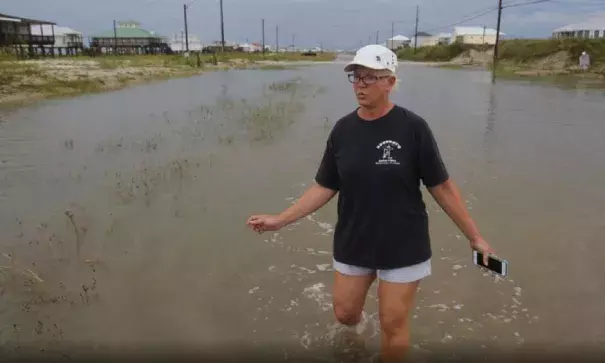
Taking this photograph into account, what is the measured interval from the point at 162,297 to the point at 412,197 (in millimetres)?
2681

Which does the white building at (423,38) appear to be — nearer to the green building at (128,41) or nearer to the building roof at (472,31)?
the building roof at (472,31)

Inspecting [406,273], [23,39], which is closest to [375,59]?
[406,273]

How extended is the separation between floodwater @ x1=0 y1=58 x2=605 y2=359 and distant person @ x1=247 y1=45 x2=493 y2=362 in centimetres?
99

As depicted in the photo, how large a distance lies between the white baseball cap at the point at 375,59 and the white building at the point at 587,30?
8186 cm

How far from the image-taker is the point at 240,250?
6.01 meters

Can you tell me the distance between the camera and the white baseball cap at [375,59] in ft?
10.1

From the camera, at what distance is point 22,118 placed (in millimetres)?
16031

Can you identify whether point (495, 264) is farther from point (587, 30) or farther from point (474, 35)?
point (474, 35)

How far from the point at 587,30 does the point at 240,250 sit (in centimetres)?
8592

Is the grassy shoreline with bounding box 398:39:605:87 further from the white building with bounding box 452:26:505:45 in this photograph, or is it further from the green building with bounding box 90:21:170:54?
the green building with bounding box 90:21:170:54

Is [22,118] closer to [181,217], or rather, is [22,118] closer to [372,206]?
[181,217]

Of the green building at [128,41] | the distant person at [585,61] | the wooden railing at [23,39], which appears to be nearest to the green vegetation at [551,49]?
the distant person at [585,61]

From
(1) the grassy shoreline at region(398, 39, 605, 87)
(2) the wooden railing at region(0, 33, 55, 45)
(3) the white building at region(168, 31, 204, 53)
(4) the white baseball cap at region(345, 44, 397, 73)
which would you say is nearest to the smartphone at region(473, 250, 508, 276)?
(4) the white baseball cap at region(345, 44, 397, 73)

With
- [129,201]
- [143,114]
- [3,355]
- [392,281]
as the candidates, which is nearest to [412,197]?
[392,281]
